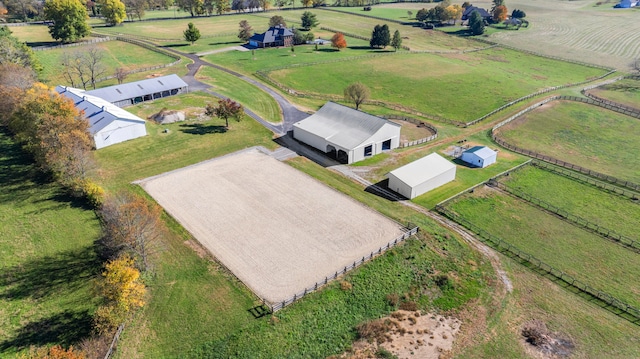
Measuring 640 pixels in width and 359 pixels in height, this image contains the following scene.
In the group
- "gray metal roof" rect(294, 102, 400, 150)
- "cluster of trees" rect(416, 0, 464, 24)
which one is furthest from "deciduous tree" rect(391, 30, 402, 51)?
"gray metal roof" rect(294, 102, 400, 150)

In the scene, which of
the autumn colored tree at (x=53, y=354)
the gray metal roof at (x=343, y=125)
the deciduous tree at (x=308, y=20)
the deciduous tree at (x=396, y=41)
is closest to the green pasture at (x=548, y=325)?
the autumn colored tree at (x=53, y=354)

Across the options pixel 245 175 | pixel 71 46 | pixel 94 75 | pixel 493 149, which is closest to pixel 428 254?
pixel 245 175

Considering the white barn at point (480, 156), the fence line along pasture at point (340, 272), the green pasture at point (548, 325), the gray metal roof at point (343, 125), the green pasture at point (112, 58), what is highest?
the green pasture at point (112, 58)

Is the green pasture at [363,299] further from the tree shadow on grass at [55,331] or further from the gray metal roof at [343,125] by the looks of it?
the gray metal roof at [343,125]

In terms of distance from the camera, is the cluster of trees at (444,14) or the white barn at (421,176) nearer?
the white barn at (421,176)

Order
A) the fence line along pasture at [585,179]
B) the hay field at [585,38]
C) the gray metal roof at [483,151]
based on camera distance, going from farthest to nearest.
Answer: the hay field at [585,38], the gray metal roof at [483,151], the fence line along pasture at [585,179]

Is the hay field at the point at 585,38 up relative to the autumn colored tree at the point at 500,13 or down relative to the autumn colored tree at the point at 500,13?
down

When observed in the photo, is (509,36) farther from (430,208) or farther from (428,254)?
(428,254)
